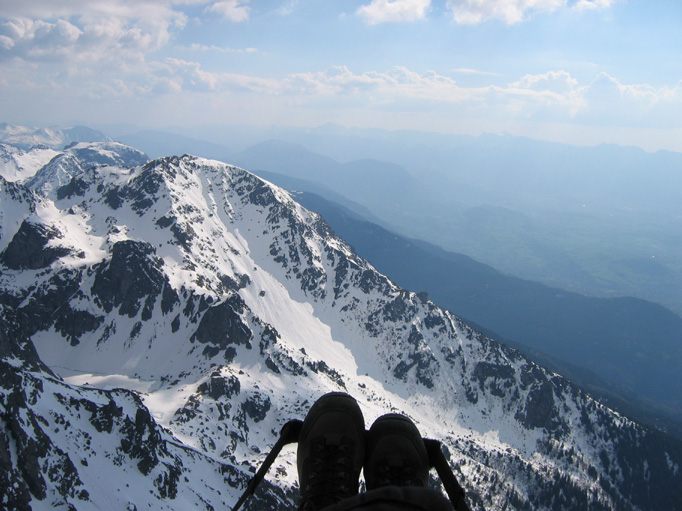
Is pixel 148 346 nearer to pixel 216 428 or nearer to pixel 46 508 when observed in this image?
pixel 216 428

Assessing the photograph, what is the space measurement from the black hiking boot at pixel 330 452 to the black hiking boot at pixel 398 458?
0.52 metres

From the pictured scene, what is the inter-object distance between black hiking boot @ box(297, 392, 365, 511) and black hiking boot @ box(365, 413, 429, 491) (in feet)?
1.70

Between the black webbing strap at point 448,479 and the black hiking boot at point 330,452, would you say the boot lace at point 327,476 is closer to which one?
the black hiking boot at point 330,452

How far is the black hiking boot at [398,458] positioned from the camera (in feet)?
37.4

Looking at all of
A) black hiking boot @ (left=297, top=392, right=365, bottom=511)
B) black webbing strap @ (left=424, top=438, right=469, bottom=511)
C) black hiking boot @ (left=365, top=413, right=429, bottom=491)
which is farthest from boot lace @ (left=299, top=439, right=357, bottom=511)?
black webbing strap @ (left=424, top=438, right=469, bottom=511)

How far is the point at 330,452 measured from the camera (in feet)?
39.9

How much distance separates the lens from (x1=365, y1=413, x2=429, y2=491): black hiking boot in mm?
11406

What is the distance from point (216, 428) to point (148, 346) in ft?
213

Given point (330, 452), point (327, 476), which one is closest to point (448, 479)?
point (327, 476)

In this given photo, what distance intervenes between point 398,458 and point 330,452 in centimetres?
194

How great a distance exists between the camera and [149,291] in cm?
19125

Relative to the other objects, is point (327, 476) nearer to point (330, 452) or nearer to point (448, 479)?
point (330, 452)

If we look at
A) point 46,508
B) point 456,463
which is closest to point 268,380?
point 456,463

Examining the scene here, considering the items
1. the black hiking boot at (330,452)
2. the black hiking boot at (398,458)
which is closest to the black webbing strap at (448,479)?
the black hiking boot at (398,458)
